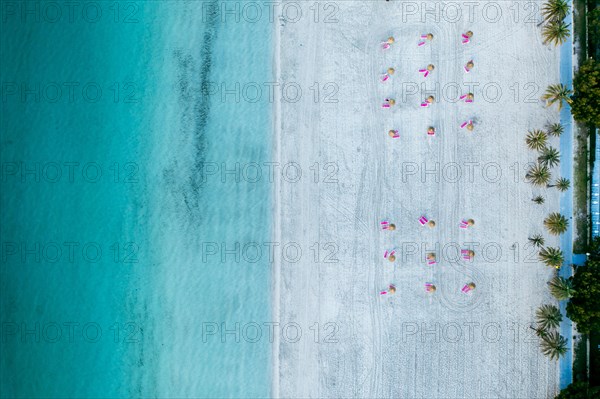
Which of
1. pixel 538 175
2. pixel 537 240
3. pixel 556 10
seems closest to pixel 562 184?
pixel 538 175

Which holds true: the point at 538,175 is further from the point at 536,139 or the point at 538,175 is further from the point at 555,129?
the point at 555,129

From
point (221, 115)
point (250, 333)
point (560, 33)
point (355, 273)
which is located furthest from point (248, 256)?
point (560, 33)

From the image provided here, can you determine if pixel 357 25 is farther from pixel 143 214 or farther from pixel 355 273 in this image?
pixel 143 214

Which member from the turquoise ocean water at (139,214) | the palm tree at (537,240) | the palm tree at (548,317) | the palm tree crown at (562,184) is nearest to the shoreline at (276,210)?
the turquoise ocean water at (139,214)

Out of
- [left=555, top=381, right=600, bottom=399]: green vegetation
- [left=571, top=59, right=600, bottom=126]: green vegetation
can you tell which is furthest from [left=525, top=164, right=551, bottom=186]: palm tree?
[left=555, top=381, right=600, bottom=399]: green vegetation

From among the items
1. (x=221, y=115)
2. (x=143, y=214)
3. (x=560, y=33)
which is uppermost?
(x=560, y=33)

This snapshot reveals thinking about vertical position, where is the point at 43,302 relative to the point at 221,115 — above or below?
below

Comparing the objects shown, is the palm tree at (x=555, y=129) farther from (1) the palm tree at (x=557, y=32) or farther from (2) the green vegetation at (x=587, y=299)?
(2) the green vegetation at (x=587, y=299)
